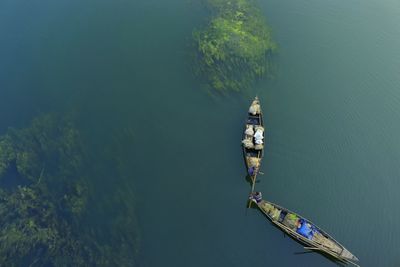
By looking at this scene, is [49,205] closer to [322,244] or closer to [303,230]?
[303,230]

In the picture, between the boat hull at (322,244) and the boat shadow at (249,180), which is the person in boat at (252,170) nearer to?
the boat shadow at (249,180)

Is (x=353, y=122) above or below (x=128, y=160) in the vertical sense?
above

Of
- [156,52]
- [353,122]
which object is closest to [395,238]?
[353,122]

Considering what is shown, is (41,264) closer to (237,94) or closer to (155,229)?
(155,229)

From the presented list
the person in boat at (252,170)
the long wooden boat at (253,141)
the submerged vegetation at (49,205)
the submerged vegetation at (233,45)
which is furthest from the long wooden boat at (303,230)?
the submerged vegetation at (233,45)

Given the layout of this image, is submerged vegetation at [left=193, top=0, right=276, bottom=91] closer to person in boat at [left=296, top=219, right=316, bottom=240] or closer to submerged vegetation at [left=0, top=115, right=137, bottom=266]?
person in boat at [left=296, top=219, right=316, bottom=240]
